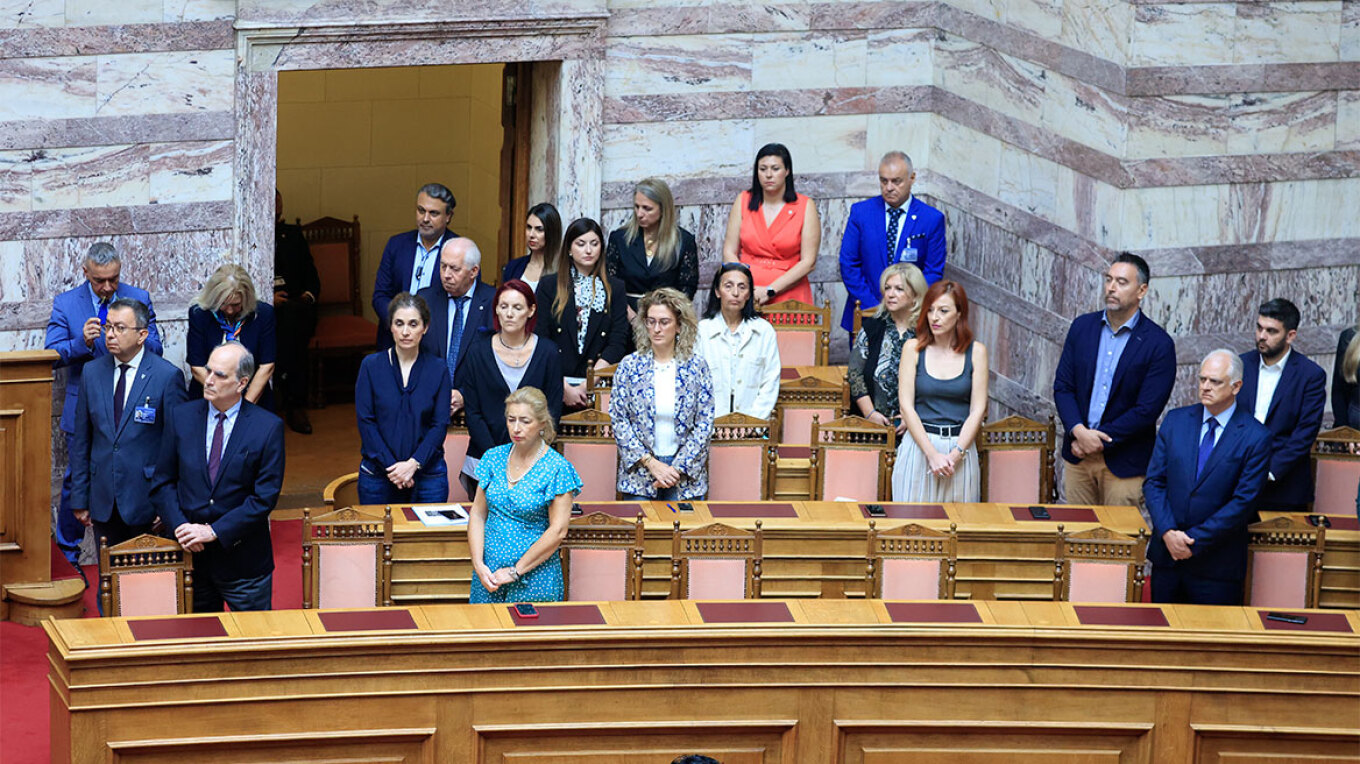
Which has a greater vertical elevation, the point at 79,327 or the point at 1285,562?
the point at 79,327

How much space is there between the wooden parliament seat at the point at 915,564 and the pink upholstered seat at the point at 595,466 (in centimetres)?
145

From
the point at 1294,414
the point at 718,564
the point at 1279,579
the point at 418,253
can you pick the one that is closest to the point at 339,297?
the point at 418,253

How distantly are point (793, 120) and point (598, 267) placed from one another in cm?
252

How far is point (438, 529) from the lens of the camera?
23.6ft

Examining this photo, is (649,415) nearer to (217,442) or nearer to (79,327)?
(217,442)

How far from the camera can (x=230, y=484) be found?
7.00 metres

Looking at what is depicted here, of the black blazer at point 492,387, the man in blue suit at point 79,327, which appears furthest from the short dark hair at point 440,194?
the black blazer at point 492,387

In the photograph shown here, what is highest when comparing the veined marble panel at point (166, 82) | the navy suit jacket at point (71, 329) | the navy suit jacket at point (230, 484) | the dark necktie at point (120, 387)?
the veined marble panel at point (166, 82)

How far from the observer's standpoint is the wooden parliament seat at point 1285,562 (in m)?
7.39

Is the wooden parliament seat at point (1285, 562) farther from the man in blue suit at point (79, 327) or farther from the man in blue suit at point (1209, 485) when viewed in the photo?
the man in blue suit at point (79, 327)

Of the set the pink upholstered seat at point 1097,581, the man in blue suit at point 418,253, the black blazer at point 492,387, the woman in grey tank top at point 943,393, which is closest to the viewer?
the pink upholstered seat at point 1097,581

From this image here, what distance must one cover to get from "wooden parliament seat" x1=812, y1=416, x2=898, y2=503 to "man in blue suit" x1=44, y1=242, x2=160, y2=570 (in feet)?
9.88

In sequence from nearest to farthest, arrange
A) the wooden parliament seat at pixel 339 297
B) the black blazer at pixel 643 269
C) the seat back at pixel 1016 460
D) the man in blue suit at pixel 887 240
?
the seat back at pixel 1016 460, the black blazer at pixel 643 269, the man in blue suit at pixel 887 240, the wooden parliament seat at pixel 339 297

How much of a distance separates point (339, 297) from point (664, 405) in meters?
5.40
